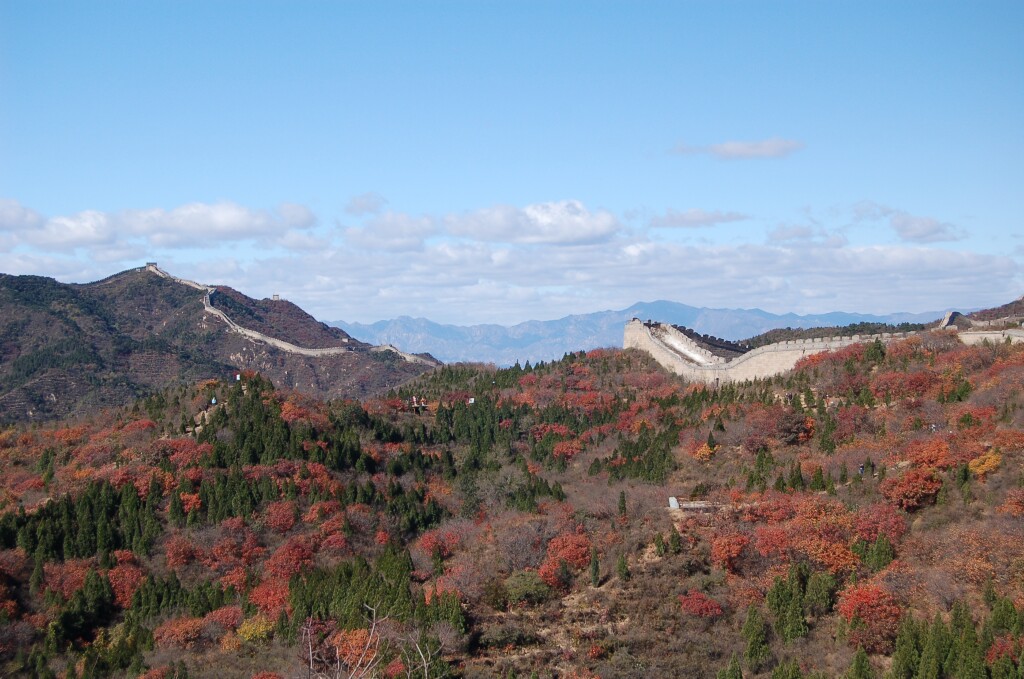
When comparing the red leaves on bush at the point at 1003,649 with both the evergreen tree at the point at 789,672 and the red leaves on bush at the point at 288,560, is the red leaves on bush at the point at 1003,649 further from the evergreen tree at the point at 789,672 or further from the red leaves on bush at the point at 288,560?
the red leaves on bush at the point at 288,560

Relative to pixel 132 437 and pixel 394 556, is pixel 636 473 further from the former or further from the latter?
pixel 132 437

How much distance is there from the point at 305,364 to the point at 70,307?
3348 centimetres

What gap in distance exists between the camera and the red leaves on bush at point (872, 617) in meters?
34.0

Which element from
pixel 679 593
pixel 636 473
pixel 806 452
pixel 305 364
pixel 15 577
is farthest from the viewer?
pixel 305 364

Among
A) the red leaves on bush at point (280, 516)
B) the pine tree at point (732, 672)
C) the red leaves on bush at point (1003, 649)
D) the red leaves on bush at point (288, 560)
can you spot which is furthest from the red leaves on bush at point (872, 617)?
the red leaves on bush at point (280, 516)

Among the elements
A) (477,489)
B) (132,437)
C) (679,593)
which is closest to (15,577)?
(132,437)

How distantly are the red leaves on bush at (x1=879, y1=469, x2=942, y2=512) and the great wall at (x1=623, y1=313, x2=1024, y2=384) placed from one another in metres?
15.1

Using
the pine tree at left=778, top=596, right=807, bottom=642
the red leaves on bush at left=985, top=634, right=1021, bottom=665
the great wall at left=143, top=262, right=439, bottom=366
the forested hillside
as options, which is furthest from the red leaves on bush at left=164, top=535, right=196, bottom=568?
the great wall at left=143, top=262, right=439, bottom=366

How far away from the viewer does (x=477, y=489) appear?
55125 millimetres

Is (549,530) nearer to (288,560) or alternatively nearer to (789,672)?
(288,560)

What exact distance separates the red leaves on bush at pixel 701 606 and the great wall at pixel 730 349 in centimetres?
2392

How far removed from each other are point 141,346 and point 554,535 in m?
90.7

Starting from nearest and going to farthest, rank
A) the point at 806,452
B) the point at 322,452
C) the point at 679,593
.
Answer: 1. the point at 679,593
2. the point at 806,452
3. the point at 322,452

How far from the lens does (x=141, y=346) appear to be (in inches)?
4875
